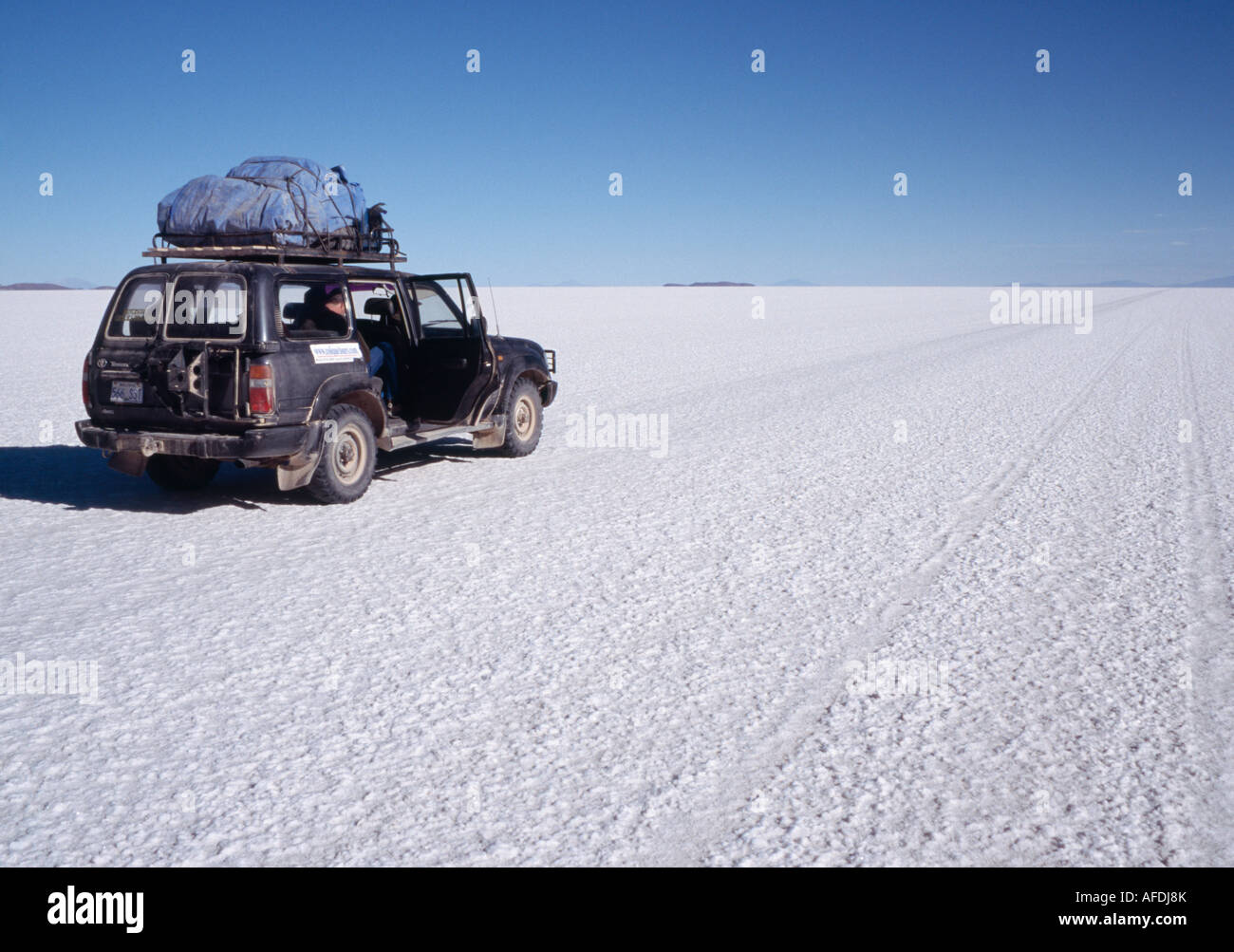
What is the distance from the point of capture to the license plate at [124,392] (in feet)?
25.4

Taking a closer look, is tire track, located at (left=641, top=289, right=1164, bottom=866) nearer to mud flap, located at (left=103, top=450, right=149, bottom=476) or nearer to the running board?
the running board

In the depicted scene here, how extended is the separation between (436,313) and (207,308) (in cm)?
246

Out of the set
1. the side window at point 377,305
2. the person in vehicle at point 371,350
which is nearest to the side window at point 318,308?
the person in vehicle at point 371,350

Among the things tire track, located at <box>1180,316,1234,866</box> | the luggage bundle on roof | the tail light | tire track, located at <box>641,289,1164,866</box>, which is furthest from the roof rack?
tire track, located at <box>1180,316,1234,866</box>

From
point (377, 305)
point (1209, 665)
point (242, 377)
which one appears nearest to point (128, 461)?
point (242, 377)

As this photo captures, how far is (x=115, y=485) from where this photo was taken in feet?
29.2

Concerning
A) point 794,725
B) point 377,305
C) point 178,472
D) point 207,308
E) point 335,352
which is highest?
point 377,305

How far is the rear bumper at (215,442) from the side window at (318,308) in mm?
948

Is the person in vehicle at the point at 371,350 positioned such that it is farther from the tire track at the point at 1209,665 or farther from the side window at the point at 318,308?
the tire track at the point at 1209,665

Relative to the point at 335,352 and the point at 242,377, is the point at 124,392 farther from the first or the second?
the point at 335,352

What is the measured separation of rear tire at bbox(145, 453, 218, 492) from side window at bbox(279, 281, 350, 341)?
1.46 meters

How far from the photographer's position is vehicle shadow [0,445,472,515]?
822 centimetres
